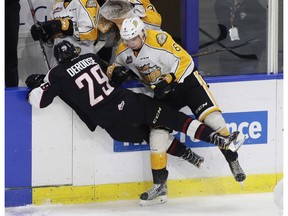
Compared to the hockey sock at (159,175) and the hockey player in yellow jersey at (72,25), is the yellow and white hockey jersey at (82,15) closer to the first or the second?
the hockey player in yellow jersey at (72,25)

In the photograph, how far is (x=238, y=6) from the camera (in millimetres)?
5461

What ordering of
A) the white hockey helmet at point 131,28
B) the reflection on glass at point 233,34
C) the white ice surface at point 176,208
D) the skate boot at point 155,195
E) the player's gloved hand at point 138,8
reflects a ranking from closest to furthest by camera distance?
the white hockey helmet at point 131,28 → the white ice surface at point 176,208 → the skate boot at point 155,195 → the player's gloved hand at point 138,8 → the reflection on glass at point 233,34

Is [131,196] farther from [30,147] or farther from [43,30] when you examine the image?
[43,30]

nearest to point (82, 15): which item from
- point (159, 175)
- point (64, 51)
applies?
point (64, 51)

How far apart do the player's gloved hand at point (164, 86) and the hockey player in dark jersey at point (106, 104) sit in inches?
4.9

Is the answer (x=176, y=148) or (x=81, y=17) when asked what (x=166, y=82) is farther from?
(x=81, y=17)

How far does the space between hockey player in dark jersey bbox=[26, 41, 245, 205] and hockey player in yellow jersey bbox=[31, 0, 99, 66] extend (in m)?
0.16

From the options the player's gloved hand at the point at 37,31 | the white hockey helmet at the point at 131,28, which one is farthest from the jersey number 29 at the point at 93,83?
the player's gloved hand at the point at 37,31

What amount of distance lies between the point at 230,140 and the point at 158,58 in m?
0.59

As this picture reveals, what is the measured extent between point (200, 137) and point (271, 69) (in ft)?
2.30

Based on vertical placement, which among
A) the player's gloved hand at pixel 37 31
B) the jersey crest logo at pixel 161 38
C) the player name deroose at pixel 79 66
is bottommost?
the player name deroose at pixel 79 66

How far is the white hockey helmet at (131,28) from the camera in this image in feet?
16.0

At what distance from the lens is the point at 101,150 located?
5172mm

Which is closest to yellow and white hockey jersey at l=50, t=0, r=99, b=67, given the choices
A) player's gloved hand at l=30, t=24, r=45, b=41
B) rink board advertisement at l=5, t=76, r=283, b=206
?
player's gloved hand at l=30, t=24, r=45, b=41
